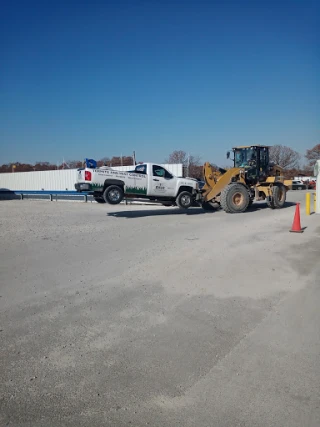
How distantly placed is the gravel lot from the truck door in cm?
759

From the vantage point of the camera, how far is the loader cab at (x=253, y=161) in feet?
60.8

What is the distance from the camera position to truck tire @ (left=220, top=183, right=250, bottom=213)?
16.8m

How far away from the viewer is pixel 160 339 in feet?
13.7

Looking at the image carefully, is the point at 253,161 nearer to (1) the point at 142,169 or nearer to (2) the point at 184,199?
(2) the point at 184,199

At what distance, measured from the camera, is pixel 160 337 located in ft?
13.9

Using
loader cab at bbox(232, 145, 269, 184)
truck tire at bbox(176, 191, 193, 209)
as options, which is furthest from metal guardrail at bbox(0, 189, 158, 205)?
loader cab at bbox(232, 145, 269, 184)

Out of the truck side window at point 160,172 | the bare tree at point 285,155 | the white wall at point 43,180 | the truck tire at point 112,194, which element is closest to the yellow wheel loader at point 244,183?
the truck side window at point 160,172

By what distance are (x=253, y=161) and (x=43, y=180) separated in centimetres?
2594

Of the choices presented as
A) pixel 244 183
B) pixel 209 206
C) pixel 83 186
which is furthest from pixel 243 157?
pixel 83 186

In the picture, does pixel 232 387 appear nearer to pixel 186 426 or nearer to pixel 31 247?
pixel 186 426

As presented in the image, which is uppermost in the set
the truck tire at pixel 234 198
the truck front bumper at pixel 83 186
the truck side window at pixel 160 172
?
the truck side window at pixel 160 172

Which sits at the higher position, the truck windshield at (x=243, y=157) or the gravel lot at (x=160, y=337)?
the truck windshield at (x=243, y=157)

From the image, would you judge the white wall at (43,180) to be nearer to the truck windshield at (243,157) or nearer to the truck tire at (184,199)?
the truck windshield at (243,157)

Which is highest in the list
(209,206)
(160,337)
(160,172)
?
(160,172)
